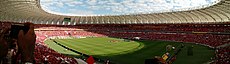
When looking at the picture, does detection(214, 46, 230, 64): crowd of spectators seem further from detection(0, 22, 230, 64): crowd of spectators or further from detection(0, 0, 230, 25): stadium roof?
detection(0, 0, 230, 25): stadium roof

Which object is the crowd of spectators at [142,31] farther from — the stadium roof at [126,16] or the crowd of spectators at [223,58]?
the crowd of spectators at [223,58]

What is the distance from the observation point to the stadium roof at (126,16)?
223ft

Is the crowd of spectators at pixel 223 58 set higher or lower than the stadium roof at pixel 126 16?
higher

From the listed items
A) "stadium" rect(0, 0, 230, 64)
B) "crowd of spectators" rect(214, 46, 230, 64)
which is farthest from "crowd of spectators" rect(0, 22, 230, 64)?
"crowd of spectators" rect(214, 46, 230, 64)

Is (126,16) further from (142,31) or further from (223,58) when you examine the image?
(223,58)

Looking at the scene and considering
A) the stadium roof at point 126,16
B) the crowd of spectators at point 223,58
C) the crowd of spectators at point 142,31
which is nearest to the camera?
the crowd of spectators at point 223,58

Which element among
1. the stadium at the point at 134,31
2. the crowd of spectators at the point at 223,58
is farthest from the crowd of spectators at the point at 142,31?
the crowd of spectators at the point at 223,58

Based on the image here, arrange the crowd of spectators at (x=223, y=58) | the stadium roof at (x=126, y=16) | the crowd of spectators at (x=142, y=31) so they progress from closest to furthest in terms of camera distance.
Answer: the crowd of spectators at (x=223, y=58)
the crowd of spectators at (x=142, y=31)
the stadium roof at (x=126, y=16)

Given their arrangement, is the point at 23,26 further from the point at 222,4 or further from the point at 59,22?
the point at 59,22

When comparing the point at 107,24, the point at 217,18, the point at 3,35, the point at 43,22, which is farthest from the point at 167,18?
the point at 3,35

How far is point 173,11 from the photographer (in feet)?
257

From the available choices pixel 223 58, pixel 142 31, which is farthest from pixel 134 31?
pixel 223 58

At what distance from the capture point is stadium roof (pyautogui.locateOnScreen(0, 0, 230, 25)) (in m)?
68.0

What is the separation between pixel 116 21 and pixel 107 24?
11.4 ft
